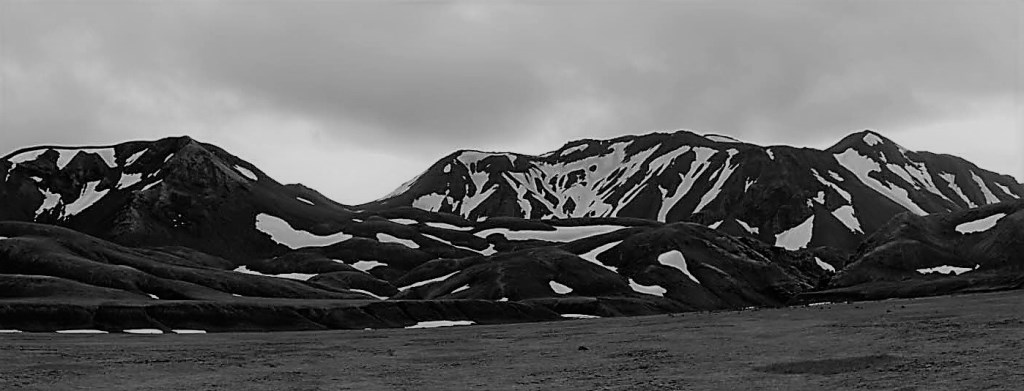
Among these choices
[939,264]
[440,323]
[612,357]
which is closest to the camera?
[612,357]

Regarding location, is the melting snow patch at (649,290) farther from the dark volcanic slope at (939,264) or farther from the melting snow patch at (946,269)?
the melting snow patch at (946,269)

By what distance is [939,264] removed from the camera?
186375 millimetres

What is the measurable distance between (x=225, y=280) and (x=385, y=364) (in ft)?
374

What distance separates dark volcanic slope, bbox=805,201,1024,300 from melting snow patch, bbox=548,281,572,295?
44387 millimetres

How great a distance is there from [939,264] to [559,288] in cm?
7115

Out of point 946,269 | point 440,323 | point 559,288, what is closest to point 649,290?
point 559,288

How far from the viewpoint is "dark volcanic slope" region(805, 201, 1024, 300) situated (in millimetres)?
159875

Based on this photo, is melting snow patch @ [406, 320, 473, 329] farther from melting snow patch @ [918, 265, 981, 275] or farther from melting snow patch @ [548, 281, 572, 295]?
melting snow patch @ [918, 265, 981, 275]

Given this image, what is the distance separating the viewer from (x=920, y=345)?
167 feet

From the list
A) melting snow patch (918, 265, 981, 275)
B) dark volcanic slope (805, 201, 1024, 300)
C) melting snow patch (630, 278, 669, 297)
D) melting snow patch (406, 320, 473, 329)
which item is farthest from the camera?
melting snow patch (630, 278, 669, 297)

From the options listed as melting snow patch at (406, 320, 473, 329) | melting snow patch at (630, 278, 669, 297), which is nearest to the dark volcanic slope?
melting snow patch at (630, 278, 669, 297)

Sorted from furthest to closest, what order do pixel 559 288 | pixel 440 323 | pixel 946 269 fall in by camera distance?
pixel 559 288 → pixel 946 269 → pixel 440 323

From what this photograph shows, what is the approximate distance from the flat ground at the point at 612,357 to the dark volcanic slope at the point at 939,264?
81.3 meters

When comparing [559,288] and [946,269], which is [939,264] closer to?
[946,269]
